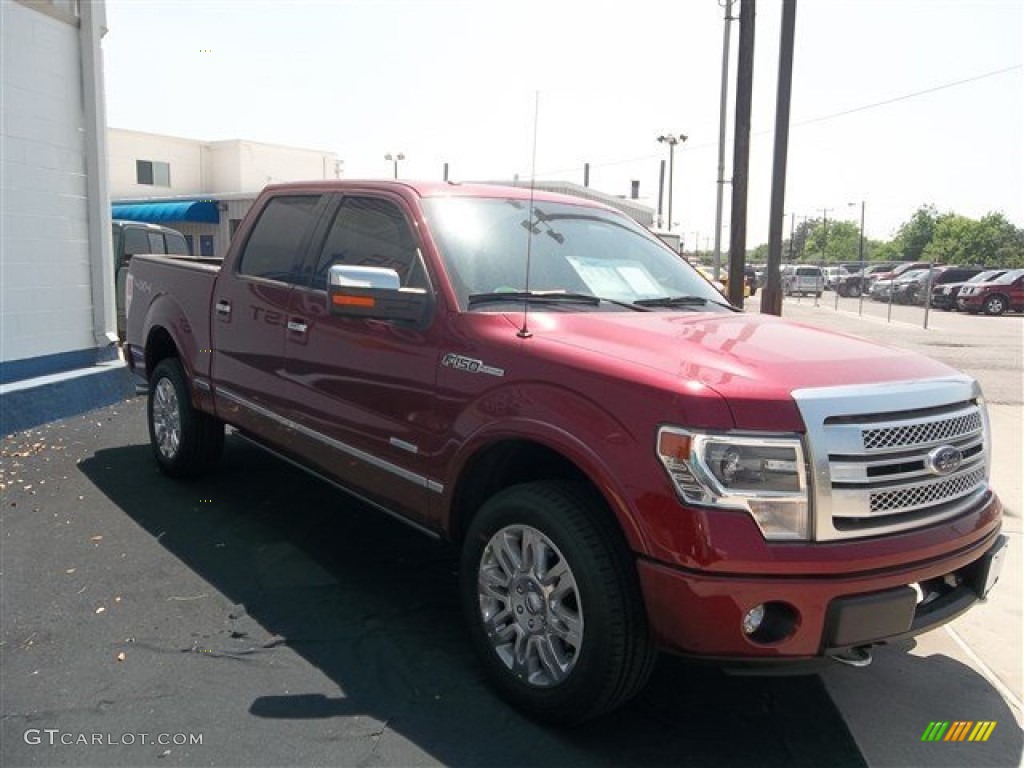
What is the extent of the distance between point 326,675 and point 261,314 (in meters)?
2.22

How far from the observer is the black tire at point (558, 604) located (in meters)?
2.76

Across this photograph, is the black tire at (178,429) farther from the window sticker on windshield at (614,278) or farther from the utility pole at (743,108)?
the utility pole at (743,108)

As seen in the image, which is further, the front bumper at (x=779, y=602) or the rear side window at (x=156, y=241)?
the rear side window at (x=156, y=241)

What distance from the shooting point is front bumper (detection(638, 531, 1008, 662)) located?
256cm

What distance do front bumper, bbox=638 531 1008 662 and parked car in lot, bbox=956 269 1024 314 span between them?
32.2m

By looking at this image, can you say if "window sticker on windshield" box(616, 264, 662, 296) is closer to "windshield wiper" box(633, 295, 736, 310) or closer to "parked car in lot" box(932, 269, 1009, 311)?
"windshield wiper" box(633, 295, 736, 310)

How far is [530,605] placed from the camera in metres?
3.06

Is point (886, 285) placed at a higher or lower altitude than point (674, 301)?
lower

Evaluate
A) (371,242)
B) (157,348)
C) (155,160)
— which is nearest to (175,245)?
(157,348)

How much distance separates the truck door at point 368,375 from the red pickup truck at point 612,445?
0.6 inches

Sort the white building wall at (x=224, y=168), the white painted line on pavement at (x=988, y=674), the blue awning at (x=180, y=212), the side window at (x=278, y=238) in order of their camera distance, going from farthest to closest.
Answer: the white building wall at (x=224, y=168), the blue awning at (x=180, y=212), the side window at (x=278, y=238), the white painted line on pavement at (x=988, y=674)

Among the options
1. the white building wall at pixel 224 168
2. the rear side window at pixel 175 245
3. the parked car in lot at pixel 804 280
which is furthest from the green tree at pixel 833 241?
the rear side window at pixel 175 245

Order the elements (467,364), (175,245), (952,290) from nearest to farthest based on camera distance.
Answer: (467,364), (175,245), (952,290)

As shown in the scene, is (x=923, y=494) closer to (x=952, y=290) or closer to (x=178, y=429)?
(x=178, y=429)
